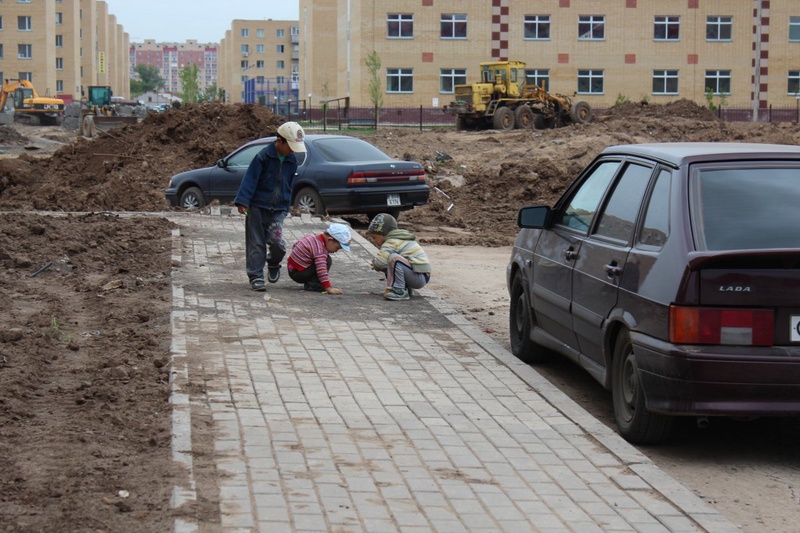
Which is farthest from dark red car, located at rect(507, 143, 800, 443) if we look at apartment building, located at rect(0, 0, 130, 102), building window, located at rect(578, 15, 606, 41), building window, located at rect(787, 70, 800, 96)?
apartment building, located at rect(0, 0, 130, 102)

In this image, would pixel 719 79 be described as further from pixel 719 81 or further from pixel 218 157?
pixel 218 157

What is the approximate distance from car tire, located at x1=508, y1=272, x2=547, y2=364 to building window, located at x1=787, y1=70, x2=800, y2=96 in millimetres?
64537

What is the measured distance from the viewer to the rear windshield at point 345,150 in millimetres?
18953

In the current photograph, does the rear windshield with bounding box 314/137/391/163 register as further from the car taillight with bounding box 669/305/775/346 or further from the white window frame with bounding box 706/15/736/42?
the white window frame with bounding box 706/15/736/42

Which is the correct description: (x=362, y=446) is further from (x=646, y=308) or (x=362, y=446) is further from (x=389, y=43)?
(x=389, y=43)

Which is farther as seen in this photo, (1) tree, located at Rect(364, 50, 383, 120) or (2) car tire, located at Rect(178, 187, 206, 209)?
(1) tree, located at Rect(364, 50, 383, 120)

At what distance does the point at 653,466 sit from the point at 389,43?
6271 cm

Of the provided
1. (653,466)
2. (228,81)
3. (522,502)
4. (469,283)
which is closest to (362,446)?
(522,502)

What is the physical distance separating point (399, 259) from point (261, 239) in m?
1.52

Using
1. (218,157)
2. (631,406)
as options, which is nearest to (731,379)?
(631,406)

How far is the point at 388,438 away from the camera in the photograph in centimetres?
605

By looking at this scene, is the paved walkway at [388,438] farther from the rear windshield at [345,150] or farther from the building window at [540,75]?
the building window at [540,75]

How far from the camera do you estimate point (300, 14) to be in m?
105

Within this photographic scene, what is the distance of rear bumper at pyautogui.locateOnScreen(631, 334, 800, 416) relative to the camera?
5.69 m
